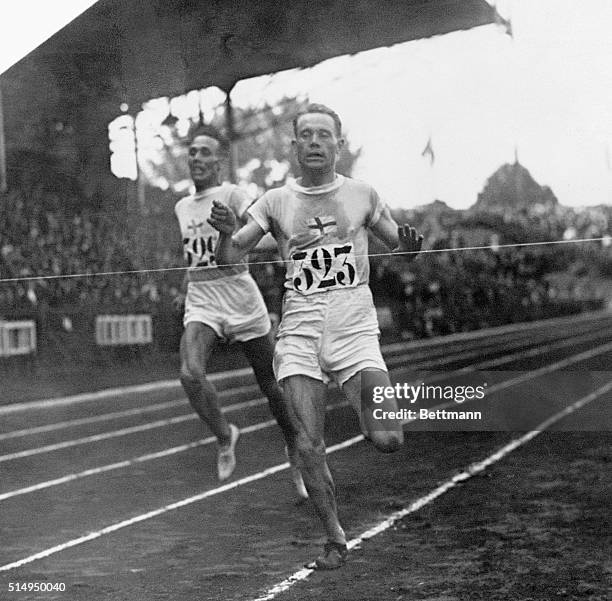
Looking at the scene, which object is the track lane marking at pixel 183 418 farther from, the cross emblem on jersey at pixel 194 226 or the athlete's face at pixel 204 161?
the athlete's face at pixel 204 161

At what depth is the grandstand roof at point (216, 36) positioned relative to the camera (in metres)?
4.07

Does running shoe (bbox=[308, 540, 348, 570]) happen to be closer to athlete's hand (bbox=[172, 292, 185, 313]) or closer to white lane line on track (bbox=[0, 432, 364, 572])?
white lane line on track (bbox=[0, 432, 364, 572])

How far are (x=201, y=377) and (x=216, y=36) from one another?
108 cm

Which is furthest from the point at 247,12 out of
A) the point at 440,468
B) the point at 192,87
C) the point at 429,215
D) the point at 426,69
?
the point at 440,468

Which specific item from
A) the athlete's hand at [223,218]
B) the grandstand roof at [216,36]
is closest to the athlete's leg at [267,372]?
the athlete's hand at [223,218]

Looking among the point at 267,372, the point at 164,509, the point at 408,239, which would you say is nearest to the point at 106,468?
the point at 164,509

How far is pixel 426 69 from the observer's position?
13.3ft

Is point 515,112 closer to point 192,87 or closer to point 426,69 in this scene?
point 426,69

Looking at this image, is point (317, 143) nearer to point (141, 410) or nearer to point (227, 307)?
point (227, 307)

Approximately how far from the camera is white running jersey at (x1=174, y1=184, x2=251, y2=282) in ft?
13.5

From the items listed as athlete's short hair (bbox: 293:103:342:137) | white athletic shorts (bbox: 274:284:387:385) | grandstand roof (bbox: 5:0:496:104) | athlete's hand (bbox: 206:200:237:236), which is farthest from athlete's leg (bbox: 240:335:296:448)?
grandstand roof (bbox: 5:0:496:104)

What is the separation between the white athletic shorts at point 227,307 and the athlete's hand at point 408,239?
546 mm

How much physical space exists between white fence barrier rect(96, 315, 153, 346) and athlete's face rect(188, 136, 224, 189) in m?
0.53

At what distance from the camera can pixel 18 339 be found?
15.3 ft
